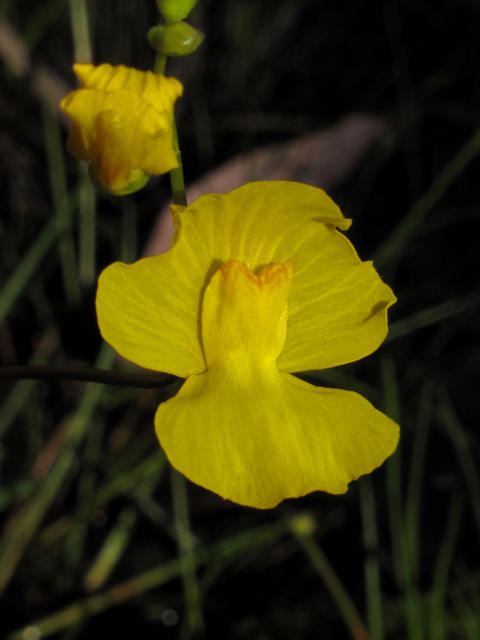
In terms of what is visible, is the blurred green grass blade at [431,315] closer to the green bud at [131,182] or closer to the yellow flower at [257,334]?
the yellow flower at [257,334]

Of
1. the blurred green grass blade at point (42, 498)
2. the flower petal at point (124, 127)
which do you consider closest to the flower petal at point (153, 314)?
Result: the flower petal at point (124, 127)

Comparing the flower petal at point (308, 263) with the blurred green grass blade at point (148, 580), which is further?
the blurred green grass blade at point (148, 580)

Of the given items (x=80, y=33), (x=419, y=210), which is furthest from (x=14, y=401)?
(x=419, y=210)

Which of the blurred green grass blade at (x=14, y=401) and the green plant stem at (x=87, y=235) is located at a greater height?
the green plant stem at (x=87, y=235)

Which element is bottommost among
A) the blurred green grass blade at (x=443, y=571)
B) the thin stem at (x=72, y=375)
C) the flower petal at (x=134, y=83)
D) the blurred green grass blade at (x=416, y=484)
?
the blurred green grass blade at (x=443, y=571)

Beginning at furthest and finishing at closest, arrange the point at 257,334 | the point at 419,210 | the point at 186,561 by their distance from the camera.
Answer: the point at 419,210 → the point at 186,561 → the point at 257,334

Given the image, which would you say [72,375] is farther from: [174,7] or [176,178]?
[174,7]

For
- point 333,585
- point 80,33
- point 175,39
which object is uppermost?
point 175,39

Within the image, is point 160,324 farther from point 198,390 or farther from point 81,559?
point 81,559
